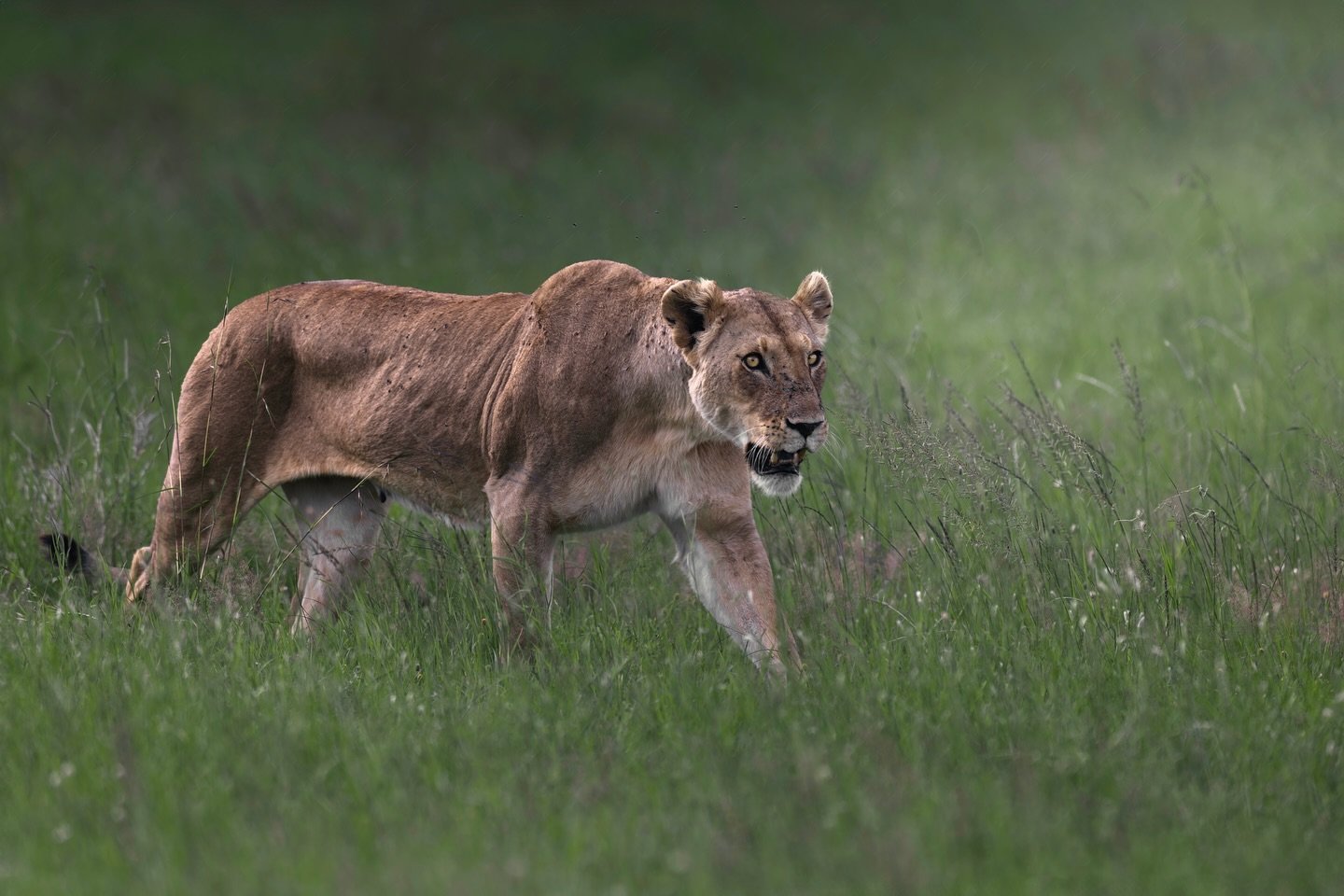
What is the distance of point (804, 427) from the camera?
571 cm

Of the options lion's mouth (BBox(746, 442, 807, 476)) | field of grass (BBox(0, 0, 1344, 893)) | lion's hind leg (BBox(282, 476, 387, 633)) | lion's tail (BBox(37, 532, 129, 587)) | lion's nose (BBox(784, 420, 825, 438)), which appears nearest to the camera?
field of grass (BBox(0, 0, 1344, 893))

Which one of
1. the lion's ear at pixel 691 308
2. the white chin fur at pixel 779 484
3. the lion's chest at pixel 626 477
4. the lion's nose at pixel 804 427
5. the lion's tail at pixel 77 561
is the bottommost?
the lion's tail at pixel 77 561

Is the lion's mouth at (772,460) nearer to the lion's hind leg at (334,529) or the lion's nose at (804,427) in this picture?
the lion's nose at (804,427)

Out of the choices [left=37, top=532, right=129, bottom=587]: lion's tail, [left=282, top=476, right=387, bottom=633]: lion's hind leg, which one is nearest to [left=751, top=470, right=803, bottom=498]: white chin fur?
[left=282, top=476, right=387, bottom=633]: lion's hind leg

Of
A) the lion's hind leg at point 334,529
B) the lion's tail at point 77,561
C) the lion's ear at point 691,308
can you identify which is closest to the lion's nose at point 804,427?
the lion's ear at point 691,308

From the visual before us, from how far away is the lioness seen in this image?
5.90 m

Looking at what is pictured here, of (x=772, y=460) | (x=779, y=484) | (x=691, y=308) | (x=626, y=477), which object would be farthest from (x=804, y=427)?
(x=626, y=477)

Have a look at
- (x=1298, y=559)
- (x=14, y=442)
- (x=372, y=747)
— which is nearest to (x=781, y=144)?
(x=14, y=442)

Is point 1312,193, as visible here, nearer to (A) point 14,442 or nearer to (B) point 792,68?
(B) point 792,68

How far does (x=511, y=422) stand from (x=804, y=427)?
1.19 meters

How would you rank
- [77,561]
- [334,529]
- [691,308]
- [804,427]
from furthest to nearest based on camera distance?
1. [334,529]
2. [77,561]
3. [691,308]
4. [804,427]

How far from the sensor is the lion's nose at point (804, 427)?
5.70 m

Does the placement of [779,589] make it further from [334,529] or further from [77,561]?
[77,561]

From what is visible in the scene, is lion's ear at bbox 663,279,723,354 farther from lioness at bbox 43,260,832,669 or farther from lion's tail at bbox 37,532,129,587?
lion's tail at bbox 37,532,129,587
